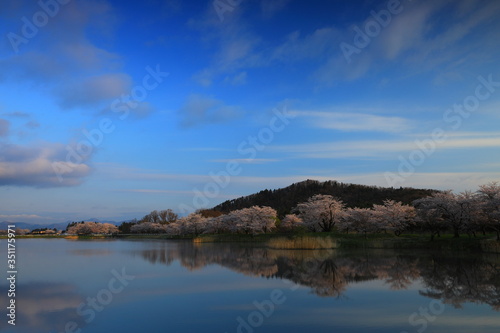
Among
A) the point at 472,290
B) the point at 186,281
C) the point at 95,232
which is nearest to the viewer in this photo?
the point at 472,290

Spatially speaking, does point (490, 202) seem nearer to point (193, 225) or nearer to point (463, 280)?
point (463, 280)

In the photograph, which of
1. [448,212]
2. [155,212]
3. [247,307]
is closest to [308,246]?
[448,212]

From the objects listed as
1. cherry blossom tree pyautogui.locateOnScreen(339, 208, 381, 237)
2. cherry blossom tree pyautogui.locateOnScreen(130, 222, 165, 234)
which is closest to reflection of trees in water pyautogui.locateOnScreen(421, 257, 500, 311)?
cherry blossom tree pyautogui.locateOnScreen(339, 208, 381, 237)

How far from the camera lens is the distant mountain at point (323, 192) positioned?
78.7 m

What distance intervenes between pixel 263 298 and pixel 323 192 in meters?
89.9

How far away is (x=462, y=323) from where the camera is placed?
953 centimetres

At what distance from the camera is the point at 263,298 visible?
42.3 ft

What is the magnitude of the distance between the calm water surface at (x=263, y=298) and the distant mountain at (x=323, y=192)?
181ft

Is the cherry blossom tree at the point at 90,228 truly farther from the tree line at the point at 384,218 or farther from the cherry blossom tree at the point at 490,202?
the cherry blossom tree at the point at 490,202

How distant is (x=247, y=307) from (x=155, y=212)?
4443 inches

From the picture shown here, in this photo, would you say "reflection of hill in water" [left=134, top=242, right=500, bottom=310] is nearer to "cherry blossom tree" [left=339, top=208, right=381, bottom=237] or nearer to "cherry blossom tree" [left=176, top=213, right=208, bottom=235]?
"cherry blossom tree" [left=339, top=208, right=381, bottom=237]

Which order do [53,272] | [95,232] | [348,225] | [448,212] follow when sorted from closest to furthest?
[53,272] → [448,212] → [348,225] → [95,232]

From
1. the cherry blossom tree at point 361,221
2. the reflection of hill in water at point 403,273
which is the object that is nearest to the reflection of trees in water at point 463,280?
the reflection of hill in water at point 403,273

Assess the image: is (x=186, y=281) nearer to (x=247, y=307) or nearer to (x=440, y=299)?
(x=247, y=307)
